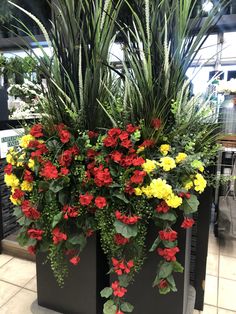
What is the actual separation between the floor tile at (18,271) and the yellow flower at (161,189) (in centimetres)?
160

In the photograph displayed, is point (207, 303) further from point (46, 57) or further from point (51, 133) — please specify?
point (46, 57)

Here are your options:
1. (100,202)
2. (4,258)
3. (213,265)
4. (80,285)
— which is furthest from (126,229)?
(4,258)

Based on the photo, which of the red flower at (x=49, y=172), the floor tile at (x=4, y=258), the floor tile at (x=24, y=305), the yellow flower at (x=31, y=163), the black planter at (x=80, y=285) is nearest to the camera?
the red flower at (x=49, y=172)

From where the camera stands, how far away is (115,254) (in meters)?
1.39

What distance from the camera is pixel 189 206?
1.28m

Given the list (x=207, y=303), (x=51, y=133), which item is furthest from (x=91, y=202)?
(x=207, y=303)

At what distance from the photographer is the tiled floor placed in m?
1.96

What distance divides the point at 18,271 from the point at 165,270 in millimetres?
1636

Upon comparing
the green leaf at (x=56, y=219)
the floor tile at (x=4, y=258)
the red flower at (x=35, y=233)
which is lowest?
the floor tile at (x=4, y=258)

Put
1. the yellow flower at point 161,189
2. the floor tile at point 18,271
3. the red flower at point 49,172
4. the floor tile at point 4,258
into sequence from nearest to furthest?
the yellow flower at point 161,189, the red flower at point 49,172, the floor tile at point 18,271, the floor tile at point 4,258

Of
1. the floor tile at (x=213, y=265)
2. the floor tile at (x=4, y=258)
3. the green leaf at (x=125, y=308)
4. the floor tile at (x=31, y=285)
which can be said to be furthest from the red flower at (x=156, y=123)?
the floor tile at (x=4, y=258)

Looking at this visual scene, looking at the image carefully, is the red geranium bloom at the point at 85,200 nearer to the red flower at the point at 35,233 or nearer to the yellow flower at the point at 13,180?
the red flower at the point at 35,233

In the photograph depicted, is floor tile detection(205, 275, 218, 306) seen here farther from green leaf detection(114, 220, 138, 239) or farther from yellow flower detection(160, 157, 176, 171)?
yellow flower detection(160, 157, 176, 171)

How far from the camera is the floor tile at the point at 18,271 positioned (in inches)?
90.3
